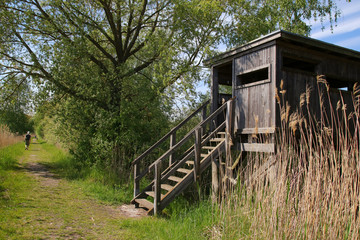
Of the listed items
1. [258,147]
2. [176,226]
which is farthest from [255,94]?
[176,226]

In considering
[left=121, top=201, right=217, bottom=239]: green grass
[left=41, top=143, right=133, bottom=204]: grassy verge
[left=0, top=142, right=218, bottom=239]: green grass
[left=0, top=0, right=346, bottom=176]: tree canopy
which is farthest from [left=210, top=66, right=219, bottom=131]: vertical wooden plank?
[left=121, top=201, right=217, bottom=239]: green grass

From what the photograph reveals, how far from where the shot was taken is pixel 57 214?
628 cm

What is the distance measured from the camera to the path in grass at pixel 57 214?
5.24 meters

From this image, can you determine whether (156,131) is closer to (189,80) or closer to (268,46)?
(189,80)

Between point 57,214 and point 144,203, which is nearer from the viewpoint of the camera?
point 57,214

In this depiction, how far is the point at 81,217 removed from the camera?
627 centimetres

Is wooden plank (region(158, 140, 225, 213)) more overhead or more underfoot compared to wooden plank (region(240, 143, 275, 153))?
more underfoot

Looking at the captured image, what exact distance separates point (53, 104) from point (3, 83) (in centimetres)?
216

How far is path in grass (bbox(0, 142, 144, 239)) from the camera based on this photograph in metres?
5.24

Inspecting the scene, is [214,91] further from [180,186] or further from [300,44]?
[180,186]

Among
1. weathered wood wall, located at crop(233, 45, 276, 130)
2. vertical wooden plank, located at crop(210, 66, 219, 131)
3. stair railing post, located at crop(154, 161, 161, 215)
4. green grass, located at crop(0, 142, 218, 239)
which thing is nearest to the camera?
green grass, located at crop(0, 142, 218, 239)

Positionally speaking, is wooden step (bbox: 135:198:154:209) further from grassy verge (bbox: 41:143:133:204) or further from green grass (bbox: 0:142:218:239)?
grassy verge (bbox: 41:143:133:204)

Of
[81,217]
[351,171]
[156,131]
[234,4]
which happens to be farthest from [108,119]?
[351,171]

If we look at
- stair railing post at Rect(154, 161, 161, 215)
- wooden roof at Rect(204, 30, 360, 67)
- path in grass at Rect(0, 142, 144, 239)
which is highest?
wooden roof at Rect(204, 30, 360, 67)
